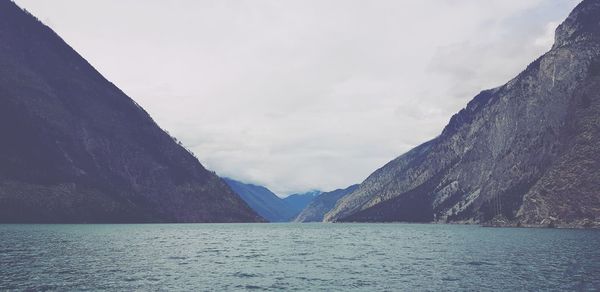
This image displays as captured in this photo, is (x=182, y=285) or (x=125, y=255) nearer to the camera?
(x=182, y=285)

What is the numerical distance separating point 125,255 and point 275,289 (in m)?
45.4

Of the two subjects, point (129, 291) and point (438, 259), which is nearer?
point (129, 291)

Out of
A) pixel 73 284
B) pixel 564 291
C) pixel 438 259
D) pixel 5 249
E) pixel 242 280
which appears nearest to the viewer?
pixel 564 291

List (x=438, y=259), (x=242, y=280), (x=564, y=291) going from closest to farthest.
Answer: (x=564, y=291)
(x=242, y=280)
(x=438, y=259)

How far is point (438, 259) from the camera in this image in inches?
3297

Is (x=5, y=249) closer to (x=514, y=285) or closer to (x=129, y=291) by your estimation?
(x=129, y=291)

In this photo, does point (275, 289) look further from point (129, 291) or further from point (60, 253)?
point (60, 253)

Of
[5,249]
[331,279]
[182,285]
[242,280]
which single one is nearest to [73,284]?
[182,285]

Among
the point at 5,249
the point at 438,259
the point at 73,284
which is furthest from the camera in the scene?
the point at 5,249

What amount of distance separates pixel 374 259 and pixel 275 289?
3608 cm

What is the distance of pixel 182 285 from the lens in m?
54.8

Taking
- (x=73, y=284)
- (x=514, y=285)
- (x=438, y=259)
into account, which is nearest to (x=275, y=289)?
(x=73, y=284)

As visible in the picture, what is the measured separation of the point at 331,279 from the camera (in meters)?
59.9

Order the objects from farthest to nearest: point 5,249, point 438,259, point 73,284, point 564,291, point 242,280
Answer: point 5,249 < point 438,259 < point 242,280 < point 73,284 < point 564,291
